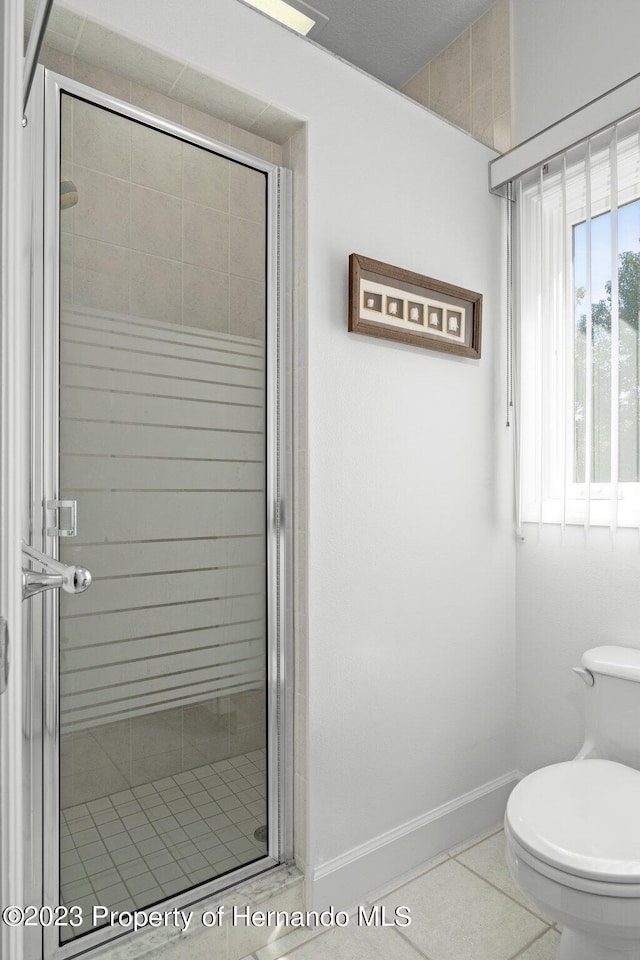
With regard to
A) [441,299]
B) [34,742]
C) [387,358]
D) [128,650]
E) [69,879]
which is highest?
[441,299]

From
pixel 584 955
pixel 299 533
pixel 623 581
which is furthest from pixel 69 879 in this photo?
pixel 623 581

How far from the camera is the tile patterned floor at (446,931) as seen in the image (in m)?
1.46

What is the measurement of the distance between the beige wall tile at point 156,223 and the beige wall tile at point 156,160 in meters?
0.02

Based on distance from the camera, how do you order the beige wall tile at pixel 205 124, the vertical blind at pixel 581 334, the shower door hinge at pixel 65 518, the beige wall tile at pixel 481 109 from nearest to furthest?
the shower door hinge at pixel 65 518 < the beige wall tile at pixel 205 124 < the vertical blind at pixel 581 334 < the beige wall tile at pixel 481 109

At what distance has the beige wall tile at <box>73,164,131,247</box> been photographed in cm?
130

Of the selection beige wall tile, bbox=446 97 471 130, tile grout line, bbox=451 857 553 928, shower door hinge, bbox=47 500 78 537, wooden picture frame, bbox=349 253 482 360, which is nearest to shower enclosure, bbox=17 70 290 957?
shower door hinge, bbox=47 500 78 537

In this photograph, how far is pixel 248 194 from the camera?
61.5 inches

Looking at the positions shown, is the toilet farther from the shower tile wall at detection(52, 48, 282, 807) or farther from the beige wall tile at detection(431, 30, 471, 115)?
the beige wall tile at detection(431, 30, 471, 115)

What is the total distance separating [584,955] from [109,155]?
6.90ft

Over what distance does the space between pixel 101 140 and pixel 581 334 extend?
4.88 feet

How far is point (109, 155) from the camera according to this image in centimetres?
134

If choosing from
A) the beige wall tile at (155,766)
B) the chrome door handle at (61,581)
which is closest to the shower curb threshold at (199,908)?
the beige wall tile at (155,766)

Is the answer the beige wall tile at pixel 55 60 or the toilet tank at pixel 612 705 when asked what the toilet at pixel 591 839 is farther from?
the beige wall tile at pixel 55 60

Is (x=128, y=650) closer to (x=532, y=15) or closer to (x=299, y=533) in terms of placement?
(x=299, y=533)
